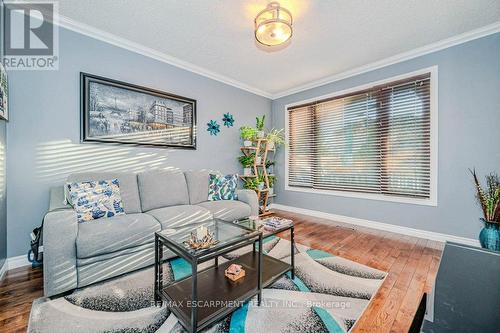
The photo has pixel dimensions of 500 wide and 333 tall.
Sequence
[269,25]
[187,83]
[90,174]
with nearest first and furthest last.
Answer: [269,25], [90,174], [187,83]

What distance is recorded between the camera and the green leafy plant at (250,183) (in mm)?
3986

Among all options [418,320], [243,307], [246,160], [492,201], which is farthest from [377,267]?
[246,160]

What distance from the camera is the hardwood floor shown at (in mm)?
1420

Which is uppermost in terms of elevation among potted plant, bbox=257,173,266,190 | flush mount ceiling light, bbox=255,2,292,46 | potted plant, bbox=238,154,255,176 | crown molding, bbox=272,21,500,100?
crown molding, bbox=272,21,500,100

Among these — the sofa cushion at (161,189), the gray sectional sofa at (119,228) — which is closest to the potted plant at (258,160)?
the gray sectional sofa at (119,228)

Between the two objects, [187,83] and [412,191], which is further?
[187,83]

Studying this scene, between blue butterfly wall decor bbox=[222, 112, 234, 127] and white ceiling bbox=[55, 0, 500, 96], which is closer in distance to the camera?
white ceiling bbox=[55, 0, 500, 96]

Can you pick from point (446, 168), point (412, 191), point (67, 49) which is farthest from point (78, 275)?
point (446, 168)

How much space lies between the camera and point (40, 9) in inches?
85.6

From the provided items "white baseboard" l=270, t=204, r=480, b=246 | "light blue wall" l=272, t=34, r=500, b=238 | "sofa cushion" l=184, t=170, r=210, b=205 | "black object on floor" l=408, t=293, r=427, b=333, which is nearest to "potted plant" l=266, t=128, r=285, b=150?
"white baseboard" l=270, t=204, r=480, b=246

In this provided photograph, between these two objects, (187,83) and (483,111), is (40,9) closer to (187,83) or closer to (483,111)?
(187,83)

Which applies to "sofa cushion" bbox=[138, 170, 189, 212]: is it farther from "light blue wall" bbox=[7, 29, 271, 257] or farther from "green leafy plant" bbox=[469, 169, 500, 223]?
"green leafy plant" bbox=[469, 169, 500, 223]

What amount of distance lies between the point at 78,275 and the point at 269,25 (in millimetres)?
2767

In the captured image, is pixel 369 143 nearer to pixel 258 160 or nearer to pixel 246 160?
pixel 258 160
